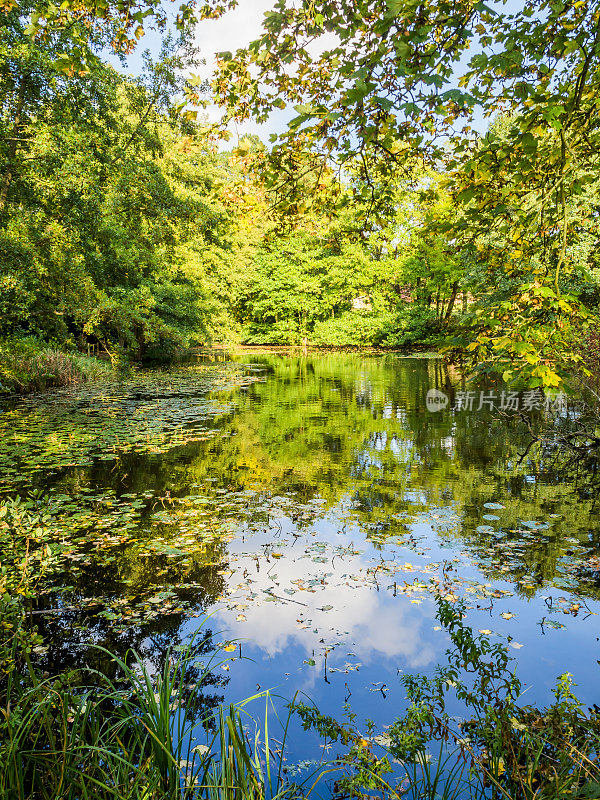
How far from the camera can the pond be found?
11.2 ft

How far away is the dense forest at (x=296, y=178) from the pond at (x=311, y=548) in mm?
2050

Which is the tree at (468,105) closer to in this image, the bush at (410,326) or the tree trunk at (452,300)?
the tree trunk at (452,300)

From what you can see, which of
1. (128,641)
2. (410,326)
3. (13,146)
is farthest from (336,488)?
(410,326)

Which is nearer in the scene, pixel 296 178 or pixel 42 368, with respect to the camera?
pixel 296 178

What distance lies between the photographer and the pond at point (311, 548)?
11.2ft

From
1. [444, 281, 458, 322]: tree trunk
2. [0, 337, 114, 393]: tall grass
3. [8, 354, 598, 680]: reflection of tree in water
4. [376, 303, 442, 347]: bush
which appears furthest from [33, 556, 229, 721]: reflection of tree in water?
[376, 303, 442, 347]: bush

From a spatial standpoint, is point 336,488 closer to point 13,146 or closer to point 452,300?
point 13,146

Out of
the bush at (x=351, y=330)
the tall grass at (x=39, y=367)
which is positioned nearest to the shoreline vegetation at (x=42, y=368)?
the tall grass at (x=39, y=367)

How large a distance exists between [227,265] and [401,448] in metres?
23.9

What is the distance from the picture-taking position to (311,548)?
5.12 m

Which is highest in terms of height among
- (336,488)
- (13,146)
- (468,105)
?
(13,146)

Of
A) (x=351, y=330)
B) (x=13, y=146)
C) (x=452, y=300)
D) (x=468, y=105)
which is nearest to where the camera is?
(x=468, y=105)

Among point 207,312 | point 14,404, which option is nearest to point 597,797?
point 14,404

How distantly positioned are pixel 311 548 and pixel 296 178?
3.72 metres
